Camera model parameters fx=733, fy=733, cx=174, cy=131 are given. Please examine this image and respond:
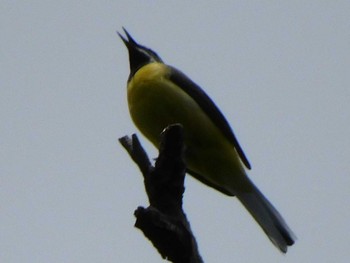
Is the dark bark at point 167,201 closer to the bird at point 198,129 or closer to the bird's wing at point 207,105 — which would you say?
the bird at point 198,129

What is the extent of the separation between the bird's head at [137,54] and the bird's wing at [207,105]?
0.71m

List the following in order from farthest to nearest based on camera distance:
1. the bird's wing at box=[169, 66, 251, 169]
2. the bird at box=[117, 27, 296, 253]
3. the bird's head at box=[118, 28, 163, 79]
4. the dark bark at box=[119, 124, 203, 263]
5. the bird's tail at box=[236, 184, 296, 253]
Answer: the bird's head at box=[118, 28, 163, 79]
the bird's wing at box=[169, 66, 251, 169]
the bird at box=[117, 27, 296, 253]
the bird's tail at box=[236, 184, 296, 253]
the dark bark at box=[119, 124, 203, 263]

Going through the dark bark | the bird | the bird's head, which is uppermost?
the bird's head

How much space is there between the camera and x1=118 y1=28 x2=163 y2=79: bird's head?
6.74 metres

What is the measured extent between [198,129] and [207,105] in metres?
0.35

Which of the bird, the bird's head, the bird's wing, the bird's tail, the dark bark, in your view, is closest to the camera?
the dark bark

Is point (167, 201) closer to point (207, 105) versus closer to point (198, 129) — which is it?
point (198, 129)

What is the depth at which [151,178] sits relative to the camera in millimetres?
3545

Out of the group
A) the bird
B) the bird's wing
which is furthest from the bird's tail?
the bird's wing

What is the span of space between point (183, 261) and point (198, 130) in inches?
99.5

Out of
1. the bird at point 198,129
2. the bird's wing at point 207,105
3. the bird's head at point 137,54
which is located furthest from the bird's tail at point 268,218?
the bird's head at point 137,54

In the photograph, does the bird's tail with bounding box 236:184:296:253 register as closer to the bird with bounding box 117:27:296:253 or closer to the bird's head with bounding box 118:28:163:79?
the bird with bounding box 117:27:296:253

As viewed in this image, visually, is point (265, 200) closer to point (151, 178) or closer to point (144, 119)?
point (144, 119)

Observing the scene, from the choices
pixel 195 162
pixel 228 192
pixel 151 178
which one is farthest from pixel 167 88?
pixel 151 178
